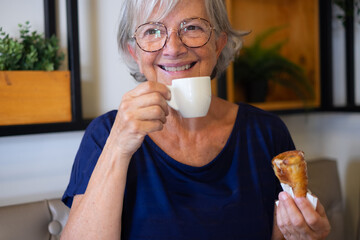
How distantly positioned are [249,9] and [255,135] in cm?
127

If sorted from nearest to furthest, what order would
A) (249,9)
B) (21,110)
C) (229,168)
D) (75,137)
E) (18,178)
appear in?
(229,168) < (21,110) < (18,178) < (75,137) < (249,9)

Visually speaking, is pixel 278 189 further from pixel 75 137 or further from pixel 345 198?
pixel 345 198

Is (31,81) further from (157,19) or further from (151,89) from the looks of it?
(151,89)

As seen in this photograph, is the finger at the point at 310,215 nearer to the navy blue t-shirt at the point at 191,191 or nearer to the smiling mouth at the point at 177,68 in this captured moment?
the navy blue t-shirt at the point at 191,191

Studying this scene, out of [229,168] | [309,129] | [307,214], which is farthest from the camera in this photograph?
[309,129]

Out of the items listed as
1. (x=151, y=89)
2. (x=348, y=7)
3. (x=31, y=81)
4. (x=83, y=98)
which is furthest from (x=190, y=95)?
(x=348, y=7)

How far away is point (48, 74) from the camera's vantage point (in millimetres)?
1341

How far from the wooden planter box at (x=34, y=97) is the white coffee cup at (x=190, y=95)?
2.25ft

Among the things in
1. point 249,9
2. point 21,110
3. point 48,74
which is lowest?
point 21,110

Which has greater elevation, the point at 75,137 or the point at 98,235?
the point at 75,137

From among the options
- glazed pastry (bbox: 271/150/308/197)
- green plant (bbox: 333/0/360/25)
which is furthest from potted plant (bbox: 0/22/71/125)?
green plant (bbox: 333/0/360/25)

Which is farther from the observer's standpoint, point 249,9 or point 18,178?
point 249,9

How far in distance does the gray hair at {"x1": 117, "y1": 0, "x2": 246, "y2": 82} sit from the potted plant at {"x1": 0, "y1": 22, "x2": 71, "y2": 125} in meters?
0.31

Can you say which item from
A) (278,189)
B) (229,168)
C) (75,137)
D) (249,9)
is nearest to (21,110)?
(75,137)
